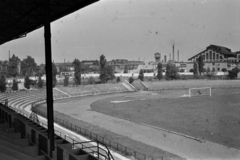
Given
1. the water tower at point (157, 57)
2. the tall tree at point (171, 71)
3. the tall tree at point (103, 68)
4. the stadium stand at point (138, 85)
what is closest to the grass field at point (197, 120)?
the stadium stand at point (138, 85)

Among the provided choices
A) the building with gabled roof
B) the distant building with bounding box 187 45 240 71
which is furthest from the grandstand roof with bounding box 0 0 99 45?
the building with gabled roof

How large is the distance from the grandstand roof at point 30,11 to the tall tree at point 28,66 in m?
63.4

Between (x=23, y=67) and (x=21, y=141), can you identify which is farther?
(x=23, y=67)

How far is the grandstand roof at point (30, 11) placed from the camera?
35.3 ft

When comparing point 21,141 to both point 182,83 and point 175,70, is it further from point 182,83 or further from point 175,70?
point 175,70

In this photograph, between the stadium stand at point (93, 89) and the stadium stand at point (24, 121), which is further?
the stadium stand at point (93, 89)

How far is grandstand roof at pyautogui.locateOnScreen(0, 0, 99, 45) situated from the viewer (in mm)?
10750

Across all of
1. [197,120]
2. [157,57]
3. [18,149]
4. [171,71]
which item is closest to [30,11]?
[18,149]

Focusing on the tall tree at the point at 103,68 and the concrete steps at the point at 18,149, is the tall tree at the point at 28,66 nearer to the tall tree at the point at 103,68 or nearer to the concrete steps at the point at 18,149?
the tall tree at the point at 103,68

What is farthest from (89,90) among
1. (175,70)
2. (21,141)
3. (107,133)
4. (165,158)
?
(21,141)

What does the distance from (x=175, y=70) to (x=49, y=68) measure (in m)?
70.6

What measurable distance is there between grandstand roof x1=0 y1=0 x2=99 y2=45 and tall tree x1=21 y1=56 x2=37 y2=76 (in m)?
63.4

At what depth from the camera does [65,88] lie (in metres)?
55.8

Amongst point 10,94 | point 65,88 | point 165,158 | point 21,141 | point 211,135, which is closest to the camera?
point 21,141
